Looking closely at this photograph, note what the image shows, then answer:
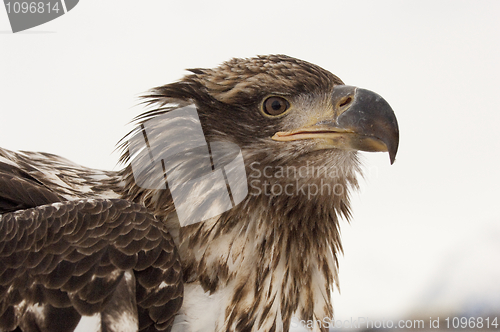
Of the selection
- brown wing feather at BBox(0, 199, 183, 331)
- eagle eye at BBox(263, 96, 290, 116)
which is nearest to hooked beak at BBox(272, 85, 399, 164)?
eagle eye at BBox(263, 96, 290, 116)

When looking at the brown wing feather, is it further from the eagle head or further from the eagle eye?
the eagle eye

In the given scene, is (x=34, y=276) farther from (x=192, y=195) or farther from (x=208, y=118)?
(x=208, y=118)

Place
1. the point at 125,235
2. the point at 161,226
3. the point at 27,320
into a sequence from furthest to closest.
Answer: the point at 161,226 → the point at 125,235 → the point at 27,320

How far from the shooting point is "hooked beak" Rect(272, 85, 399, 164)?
7.88 feet

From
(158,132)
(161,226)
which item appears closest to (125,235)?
(161,226)

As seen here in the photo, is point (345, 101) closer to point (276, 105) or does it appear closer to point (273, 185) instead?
point (276, 105)

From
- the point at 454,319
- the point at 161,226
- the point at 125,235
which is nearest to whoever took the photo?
the point at 125,235

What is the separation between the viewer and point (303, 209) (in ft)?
8.52

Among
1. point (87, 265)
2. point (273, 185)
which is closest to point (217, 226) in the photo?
point (273, 185)

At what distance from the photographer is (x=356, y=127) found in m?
2.45

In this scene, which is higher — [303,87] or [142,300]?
[303,87]

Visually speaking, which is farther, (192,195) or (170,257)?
(192,195)

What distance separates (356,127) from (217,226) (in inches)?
34.8

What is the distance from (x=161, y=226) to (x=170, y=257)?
7.9 inches
